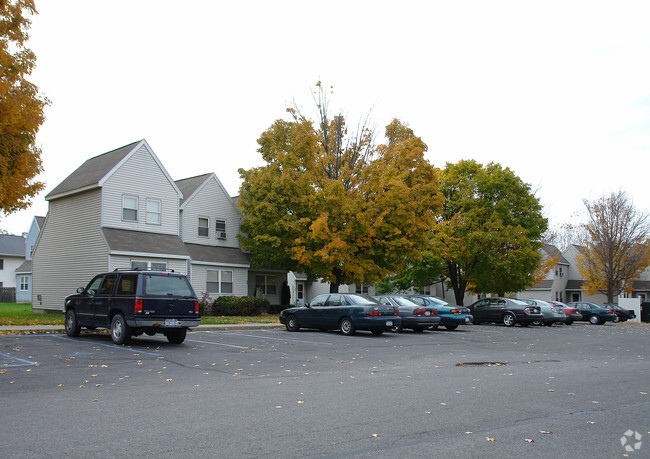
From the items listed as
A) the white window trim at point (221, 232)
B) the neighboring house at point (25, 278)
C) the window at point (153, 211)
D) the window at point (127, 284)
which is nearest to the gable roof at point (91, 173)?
the window at point (153, 211)

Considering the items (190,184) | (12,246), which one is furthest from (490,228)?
(12,246)

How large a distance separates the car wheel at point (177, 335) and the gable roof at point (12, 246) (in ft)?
165

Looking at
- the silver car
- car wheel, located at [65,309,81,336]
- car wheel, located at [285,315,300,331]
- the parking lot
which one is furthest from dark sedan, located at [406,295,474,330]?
car wheel, located at [65,309,81,336]

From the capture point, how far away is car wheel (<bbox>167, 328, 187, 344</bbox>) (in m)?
16.0

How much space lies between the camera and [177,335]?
1614cm

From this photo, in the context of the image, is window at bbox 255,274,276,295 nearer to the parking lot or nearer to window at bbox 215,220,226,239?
window at bbox 215,220,226,239

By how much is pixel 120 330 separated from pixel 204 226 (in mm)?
19142

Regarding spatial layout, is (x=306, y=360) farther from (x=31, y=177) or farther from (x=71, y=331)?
(x=31, y=177)

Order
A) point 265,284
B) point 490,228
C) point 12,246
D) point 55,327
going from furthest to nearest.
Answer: point 12,246 < point 490,228 < point 265,284 < point 55,327

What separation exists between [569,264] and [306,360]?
62.4 metres

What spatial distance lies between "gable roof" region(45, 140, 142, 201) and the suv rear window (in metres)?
14.1

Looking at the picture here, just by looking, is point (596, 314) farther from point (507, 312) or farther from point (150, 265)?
point (150, 265)

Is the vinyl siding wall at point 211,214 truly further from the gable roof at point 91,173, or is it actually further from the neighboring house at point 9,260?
the neighboring house at point 9,260

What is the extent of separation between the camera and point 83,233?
28500 mm
